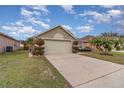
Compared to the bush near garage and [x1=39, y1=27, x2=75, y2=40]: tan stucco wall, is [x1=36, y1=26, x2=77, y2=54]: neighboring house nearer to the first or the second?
[x1=39, y1=27, x2=75, y2=40]: tan stucco wall

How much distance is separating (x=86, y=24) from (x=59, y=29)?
4838 millimetres

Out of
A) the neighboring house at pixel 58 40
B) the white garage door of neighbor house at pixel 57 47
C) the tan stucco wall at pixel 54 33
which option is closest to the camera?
the white garage door of neighbor house at pixel 57 47

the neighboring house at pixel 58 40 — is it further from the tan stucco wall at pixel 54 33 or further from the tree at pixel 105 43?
the tree at pixel 105 43

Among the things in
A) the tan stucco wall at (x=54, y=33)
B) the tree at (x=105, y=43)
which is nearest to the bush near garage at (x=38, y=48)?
the tan stucco wall at (x=54, y=33)

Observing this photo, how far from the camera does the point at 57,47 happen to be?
19.4 meters

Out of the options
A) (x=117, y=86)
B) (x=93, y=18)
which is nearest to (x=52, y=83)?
(x=117, y=86)

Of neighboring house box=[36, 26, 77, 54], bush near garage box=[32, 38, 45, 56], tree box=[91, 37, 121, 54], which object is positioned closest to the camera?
bush near garage box=[32, 38, 45, 56]

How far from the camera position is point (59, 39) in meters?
19.8

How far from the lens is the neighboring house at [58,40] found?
62.2 feet

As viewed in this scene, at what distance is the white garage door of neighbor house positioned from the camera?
18.8 m

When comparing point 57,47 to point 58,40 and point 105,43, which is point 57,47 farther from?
point 105,43

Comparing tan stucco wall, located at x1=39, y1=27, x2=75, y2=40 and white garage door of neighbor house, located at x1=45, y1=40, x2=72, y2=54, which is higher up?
tan stucco wall, located at x1=39, y1=27, x2=75, y2=40

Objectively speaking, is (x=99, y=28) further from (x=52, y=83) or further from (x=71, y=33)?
(x=52, y=83)

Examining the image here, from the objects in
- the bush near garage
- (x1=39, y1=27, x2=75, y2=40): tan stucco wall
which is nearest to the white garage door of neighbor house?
(x1=39, y1=27, x2=75, y2=40): tan stucco wall
